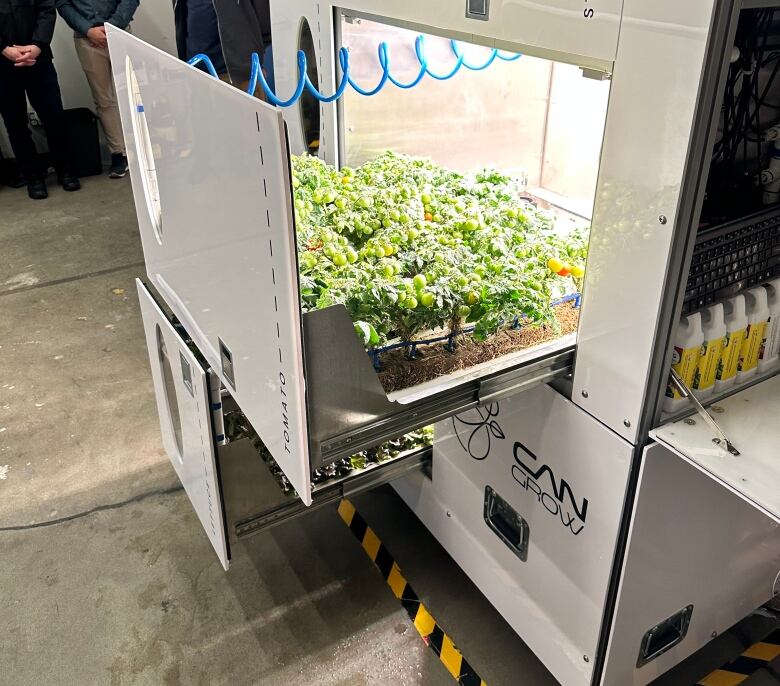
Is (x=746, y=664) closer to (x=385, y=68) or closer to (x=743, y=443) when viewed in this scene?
(x=743, y=443)

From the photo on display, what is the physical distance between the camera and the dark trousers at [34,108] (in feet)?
16.7

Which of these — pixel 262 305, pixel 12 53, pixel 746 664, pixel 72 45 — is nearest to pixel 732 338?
pixel 262 305

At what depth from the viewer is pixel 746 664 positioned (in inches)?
77.4

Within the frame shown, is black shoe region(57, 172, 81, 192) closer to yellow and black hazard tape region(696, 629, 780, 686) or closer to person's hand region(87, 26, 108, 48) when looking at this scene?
person's hand region(87, 26, 108, 48)

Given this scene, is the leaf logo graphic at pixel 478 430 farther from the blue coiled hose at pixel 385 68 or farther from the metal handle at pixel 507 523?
the blue coiled hose at pixel 385 68

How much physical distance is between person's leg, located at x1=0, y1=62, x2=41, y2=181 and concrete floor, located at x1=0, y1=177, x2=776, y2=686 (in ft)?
9.13

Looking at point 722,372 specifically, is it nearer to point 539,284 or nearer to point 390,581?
point 539,284

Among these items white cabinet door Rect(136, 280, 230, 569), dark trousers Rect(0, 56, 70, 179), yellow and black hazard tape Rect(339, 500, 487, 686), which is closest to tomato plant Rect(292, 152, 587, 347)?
white cabinet door Rect(136, 280, 230, 569)

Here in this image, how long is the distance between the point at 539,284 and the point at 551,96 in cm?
113

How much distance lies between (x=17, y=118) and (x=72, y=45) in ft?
3.62

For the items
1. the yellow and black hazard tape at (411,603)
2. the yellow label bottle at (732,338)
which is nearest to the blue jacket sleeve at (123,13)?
the yellow and black hazard tape at (411,603)

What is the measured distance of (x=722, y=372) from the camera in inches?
57.7

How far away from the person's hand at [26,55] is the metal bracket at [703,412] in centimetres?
515

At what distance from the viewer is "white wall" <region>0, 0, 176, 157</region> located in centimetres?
589
